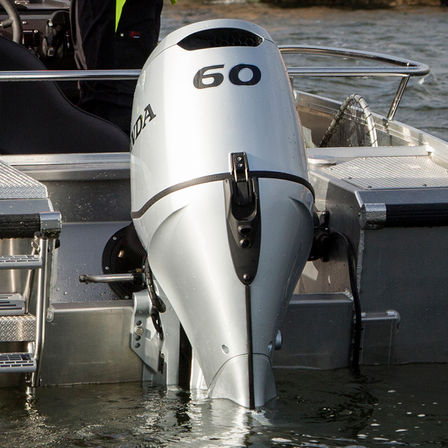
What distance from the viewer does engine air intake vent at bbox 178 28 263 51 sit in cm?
272

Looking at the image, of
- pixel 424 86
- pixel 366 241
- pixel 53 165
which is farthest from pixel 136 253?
pixel 424 86

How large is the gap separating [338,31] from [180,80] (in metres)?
15.5

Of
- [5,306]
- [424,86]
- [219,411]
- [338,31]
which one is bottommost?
[219,411]

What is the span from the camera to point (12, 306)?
8.73 ft

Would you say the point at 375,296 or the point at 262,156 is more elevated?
the point at 262,156

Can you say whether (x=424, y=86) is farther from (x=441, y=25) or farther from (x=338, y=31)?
(x=441, y=25)

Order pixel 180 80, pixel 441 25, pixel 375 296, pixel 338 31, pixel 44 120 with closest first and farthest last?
pixel 180 80 < pixel 375 296 < pixel 44 120 < pixel 338 31 < pixel 441 25

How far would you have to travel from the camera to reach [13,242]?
261 cm

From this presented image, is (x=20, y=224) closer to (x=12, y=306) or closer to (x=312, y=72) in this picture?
(x=12, y=306)

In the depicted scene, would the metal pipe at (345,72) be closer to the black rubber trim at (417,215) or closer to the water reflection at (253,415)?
the black rubber trim at (417,215)

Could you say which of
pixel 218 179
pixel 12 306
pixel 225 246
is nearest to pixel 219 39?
pixel 218 179

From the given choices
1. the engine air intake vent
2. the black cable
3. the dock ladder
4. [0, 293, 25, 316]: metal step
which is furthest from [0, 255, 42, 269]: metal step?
the black cable

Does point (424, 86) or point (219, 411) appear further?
point (424, 86)

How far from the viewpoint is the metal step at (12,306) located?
8.69 ft
